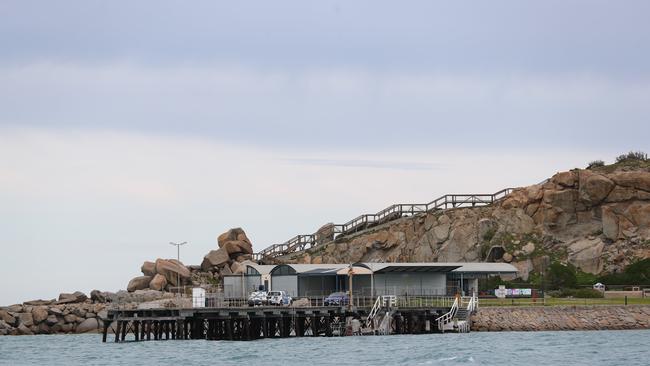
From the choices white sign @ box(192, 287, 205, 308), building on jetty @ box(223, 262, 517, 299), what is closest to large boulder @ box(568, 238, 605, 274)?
building on jetty @ box(223, 262, 517, 299)

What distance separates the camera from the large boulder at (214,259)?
12900 centimetres

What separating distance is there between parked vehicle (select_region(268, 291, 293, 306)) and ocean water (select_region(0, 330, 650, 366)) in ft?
20.2

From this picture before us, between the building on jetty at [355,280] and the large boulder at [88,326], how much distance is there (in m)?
16.3

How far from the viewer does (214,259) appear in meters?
129

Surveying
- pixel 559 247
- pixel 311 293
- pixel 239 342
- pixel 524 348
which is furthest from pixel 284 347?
pixel 559 247

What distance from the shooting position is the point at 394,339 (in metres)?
88.6

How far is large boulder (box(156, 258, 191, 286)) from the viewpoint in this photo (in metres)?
125

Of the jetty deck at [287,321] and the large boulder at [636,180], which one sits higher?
the large boulder at [636,180]

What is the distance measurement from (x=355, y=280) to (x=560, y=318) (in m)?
17.5

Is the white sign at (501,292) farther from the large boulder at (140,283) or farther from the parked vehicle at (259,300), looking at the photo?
the large boulder at (140,283)

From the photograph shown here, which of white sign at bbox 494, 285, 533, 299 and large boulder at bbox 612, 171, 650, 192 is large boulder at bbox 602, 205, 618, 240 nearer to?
large boulder at bbox 612, 171, 650, 192

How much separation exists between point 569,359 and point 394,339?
1956 cm

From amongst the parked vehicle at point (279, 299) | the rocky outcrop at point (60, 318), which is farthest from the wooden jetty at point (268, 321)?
the rocky outcrop at point (60, 318)

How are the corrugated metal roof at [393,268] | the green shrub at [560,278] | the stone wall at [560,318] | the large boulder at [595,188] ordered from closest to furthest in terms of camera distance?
the stone wall at [560,318] → the corrugated metal roof at [393,268] → the green shrub at [560,278] → the large boulder at [595,188]
